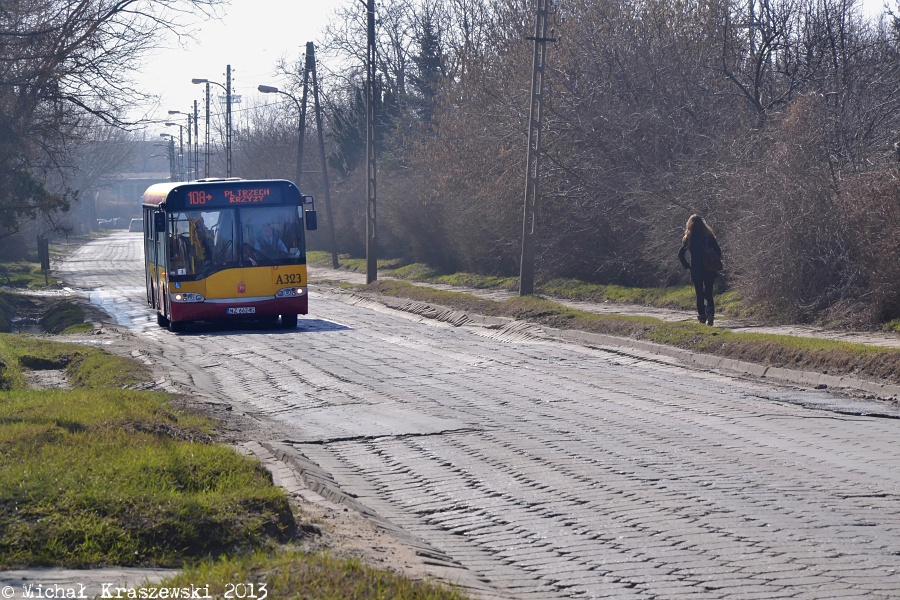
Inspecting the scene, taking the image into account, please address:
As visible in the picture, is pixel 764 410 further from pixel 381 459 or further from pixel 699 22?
pixel 699 22

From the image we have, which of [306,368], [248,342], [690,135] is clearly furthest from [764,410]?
[690,135]

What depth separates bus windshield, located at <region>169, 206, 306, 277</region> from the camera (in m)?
22.3

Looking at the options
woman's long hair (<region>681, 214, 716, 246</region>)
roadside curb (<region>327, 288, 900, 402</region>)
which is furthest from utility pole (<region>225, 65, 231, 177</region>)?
woman's long hair (<region>681, 214, 716, 246</region>)

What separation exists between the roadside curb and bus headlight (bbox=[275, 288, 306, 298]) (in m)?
3.69

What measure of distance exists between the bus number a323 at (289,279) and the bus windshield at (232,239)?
10.8 inches

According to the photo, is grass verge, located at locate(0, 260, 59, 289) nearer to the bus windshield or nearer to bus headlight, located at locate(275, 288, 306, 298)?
the bus windshield

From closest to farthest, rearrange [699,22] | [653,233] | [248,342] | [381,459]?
1. [381,459]
2. [248,342]
3. [653,233]
4. [699,22]

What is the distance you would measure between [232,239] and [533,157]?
856 centimetres

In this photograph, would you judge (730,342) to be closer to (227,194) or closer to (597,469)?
(597,469)

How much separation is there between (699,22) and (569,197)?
18.9ft

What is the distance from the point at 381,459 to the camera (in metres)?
9.23

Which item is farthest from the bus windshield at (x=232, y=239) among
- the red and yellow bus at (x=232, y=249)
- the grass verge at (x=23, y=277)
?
the grass verge at (x=23, y=277)

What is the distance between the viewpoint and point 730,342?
16172 mm

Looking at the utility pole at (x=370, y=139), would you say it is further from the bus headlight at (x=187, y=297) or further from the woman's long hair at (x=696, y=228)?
the woman's long hair at (x=696, y=228)
